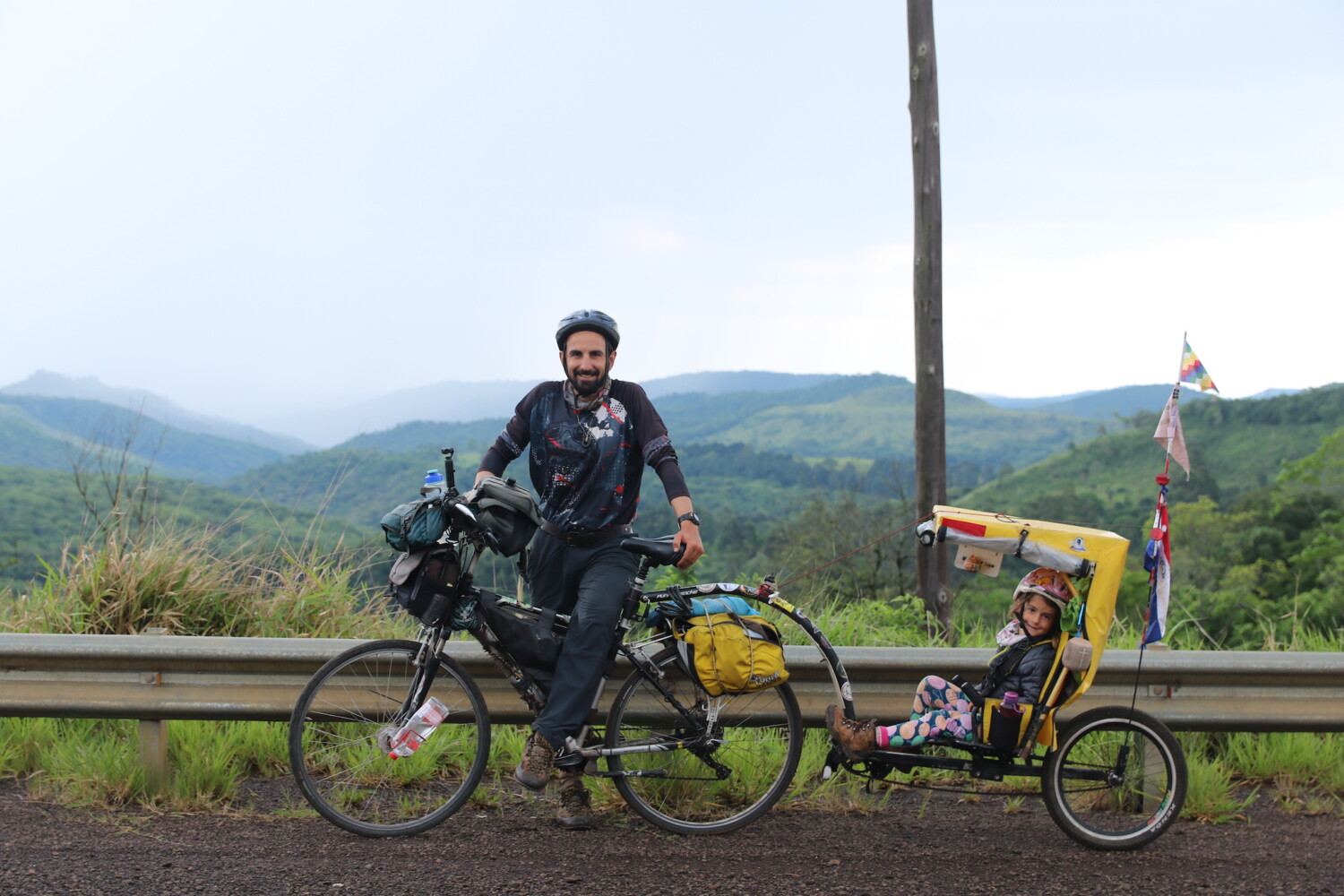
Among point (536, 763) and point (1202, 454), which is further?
point (1202, 454)

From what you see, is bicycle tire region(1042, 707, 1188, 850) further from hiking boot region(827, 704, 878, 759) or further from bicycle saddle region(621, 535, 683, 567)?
bicycle saddle region(621, 535, 683, 567)

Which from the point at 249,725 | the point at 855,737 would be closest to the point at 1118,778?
the point at 855,737

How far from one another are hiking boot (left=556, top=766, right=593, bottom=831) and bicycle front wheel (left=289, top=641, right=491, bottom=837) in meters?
0.35

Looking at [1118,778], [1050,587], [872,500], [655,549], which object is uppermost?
[655,549]

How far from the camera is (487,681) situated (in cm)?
448

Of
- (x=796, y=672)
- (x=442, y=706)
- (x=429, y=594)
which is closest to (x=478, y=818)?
(x=442, y=706)

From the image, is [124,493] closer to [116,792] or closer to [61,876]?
[116,792]

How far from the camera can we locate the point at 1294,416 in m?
102

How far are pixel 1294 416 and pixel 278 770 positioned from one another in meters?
116

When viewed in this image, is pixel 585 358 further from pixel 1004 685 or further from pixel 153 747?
pixel 153 747

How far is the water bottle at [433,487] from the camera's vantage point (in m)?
4.14

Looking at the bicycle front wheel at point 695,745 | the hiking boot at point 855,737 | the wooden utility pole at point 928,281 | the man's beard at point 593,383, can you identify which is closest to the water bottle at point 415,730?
the bicycle front wheel at point 695,745

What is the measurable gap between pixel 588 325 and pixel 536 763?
1.79 m

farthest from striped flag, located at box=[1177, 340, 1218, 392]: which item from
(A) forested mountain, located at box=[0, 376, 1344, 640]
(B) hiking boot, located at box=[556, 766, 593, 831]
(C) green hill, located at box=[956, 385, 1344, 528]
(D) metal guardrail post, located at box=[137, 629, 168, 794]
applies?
(C) green hill, located at box=[956, 385, 1344, 528]
